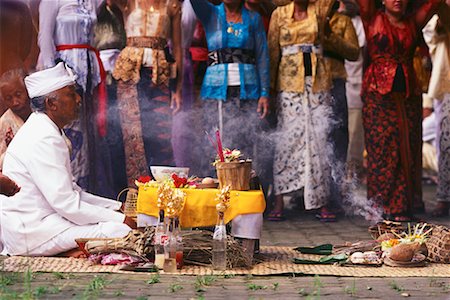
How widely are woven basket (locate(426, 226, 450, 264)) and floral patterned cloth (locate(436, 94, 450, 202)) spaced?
301 centimetres

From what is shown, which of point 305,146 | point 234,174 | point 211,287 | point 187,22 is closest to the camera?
point 211,287

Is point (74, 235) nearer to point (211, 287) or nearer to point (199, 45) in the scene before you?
point (211, 287)

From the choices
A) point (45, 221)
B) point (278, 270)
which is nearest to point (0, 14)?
point (45, 221)

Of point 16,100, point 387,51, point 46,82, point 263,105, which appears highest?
point 387,51

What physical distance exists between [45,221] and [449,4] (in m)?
4.51

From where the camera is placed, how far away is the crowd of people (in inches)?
351

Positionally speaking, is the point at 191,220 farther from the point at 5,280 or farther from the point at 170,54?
the point at 170,54

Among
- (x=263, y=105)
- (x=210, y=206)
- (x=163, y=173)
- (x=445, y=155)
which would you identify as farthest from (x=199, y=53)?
(x=210, y=206)

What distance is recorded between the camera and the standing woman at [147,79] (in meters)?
8.98

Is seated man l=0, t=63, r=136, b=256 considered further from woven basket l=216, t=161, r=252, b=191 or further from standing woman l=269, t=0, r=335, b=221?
standing woman l=269, t=0, r=335, b=221

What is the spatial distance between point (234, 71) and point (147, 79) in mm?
797

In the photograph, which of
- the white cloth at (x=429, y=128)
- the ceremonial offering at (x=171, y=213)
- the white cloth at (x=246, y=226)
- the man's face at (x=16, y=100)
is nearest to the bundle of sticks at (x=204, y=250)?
the white cloth at (x=246, y=226)

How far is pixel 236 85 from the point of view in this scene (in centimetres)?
905

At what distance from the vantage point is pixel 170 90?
9.24 m
